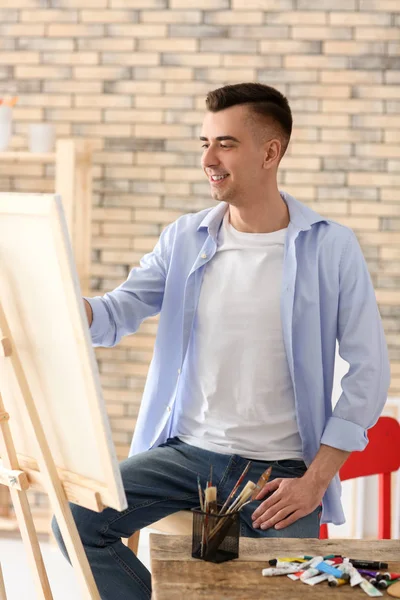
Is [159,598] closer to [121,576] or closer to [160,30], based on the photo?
[121,576]

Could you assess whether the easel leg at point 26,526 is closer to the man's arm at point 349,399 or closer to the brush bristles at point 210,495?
the brush bristles at point 210,495

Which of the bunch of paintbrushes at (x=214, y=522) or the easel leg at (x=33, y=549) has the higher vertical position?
the bunch of paintbrushes at (x=214, y=522)

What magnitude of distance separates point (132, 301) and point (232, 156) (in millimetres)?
490

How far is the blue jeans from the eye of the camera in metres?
2.10

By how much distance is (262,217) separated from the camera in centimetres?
239

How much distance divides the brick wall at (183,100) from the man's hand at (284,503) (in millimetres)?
1806

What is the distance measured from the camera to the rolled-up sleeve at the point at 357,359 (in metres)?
2.21

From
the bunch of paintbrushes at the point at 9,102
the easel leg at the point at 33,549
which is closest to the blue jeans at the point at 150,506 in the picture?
the easel leg at the point at 33,549

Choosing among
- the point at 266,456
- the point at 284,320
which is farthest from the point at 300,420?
the point at 284,320

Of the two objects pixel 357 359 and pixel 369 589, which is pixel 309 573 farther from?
pixel 357 359

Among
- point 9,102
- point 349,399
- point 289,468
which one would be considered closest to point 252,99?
point 349,399

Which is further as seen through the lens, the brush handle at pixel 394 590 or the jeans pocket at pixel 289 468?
the jeans pocket at pixel 289 468

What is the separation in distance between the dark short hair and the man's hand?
3.24 ft

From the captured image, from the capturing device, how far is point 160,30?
387 cm
